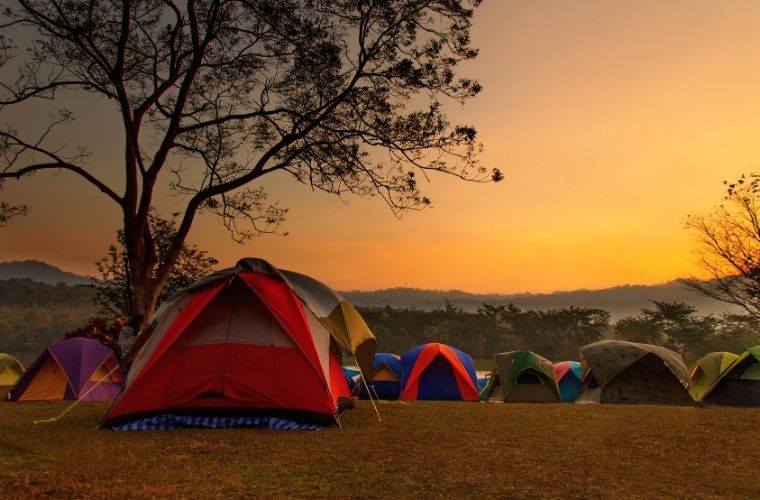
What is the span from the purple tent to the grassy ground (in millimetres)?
5031

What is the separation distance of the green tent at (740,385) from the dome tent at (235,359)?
13.1m

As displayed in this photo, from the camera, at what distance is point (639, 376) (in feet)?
55.7

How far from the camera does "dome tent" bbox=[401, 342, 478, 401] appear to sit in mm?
18766

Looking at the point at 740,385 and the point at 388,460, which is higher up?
the point at 388,460

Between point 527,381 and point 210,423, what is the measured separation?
1286 centimetres

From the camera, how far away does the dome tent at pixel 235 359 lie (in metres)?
8.84

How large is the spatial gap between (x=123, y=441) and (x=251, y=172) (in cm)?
1113

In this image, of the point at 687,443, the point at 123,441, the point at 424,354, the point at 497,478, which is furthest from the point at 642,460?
the point at 424,354

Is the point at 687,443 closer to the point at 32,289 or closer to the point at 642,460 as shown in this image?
the point at 642,460

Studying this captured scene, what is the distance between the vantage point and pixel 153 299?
1606 centimetres

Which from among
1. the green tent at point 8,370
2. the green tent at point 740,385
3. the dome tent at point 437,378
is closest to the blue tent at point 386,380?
the dome tent at point 437,378

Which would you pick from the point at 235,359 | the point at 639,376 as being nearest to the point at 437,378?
the point at 639,376

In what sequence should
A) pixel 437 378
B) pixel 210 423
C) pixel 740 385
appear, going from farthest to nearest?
pixel 437 378, pixel 740 385, pixel 210 423

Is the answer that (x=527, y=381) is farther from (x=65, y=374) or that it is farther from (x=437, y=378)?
(x=65, y=374)
